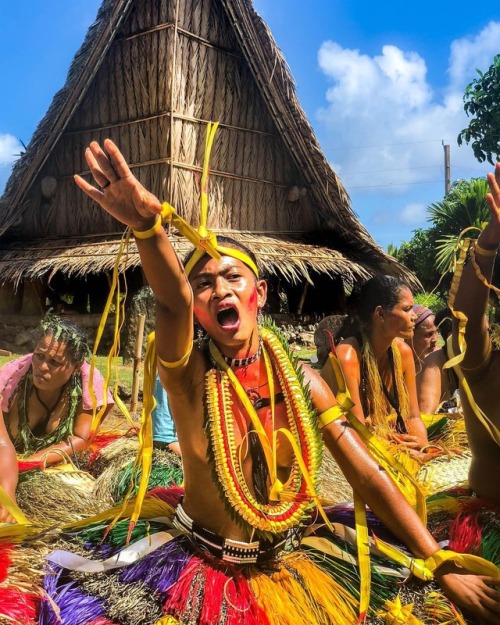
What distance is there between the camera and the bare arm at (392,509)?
6.48ft

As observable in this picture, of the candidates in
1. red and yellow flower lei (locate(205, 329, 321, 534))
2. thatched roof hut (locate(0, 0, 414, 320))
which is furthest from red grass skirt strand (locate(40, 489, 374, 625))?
thatched roof hut (locate(0, 0, 414, 320))

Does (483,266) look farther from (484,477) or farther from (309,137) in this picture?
(309,137)

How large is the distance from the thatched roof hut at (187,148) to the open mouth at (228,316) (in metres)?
6.62

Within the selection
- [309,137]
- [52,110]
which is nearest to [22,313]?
[52,110]

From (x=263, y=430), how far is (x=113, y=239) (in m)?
8.25

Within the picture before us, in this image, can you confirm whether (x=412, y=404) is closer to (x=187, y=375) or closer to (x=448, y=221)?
(x=187, y=375)

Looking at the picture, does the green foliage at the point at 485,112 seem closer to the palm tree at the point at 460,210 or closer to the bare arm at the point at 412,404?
the palm tree at the point at 460,210

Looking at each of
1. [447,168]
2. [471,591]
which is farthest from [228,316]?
[447,168]

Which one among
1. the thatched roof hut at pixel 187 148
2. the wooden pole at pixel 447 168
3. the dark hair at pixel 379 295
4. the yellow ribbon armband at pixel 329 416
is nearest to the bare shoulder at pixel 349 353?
the dark hair at pixel 379 295

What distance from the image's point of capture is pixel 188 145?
9.51 m

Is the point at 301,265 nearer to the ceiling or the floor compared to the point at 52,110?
nearer to the floor

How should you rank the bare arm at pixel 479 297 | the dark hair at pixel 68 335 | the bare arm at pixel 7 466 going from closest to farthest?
the bare arm at pixel 479 297, the bare arm at pixel 7 466, the dark hair at pixel 68 335

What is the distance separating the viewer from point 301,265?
9773 mm

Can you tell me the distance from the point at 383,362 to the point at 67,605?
8.78 feet
